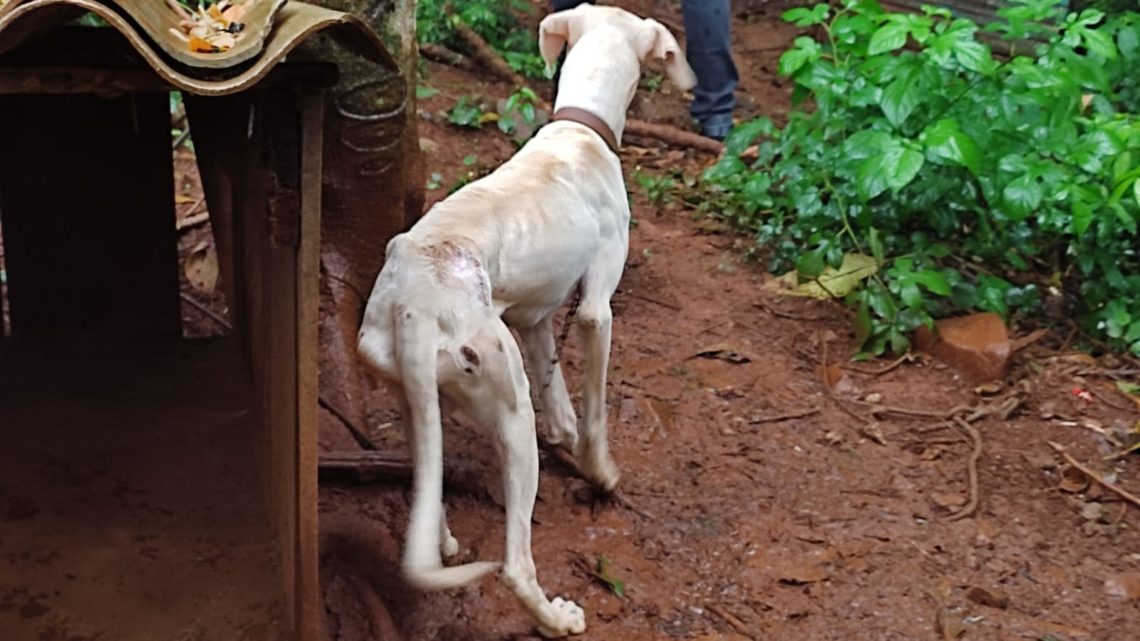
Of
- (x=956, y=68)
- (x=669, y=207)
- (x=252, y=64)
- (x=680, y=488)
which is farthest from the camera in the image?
(x=669, y=207)

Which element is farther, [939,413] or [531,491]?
[939,413]

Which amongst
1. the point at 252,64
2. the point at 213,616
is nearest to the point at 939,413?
the point at 213,616

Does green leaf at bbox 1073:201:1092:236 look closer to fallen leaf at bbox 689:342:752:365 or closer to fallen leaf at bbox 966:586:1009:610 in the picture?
fallen leaf at bbox 689:342:752:365

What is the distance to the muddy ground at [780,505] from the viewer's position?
3266mm

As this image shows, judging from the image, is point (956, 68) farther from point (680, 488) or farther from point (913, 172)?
point (680, 488)

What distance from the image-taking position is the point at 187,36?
2.32 m

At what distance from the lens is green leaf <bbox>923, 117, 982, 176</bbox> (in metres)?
4.50

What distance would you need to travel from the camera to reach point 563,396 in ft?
12.8

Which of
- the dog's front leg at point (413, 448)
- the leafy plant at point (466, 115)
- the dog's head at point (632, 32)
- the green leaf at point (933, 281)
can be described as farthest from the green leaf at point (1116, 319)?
the leafy plant at point (466, 115)

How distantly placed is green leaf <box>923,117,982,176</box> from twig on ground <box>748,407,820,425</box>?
1.11m

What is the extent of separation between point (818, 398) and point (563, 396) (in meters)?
1.13

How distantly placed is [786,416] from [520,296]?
1.56 meters

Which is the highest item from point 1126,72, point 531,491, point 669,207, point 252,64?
point 252,64

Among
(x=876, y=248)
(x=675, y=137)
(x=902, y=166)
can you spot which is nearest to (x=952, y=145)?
(x=902, y=166)
